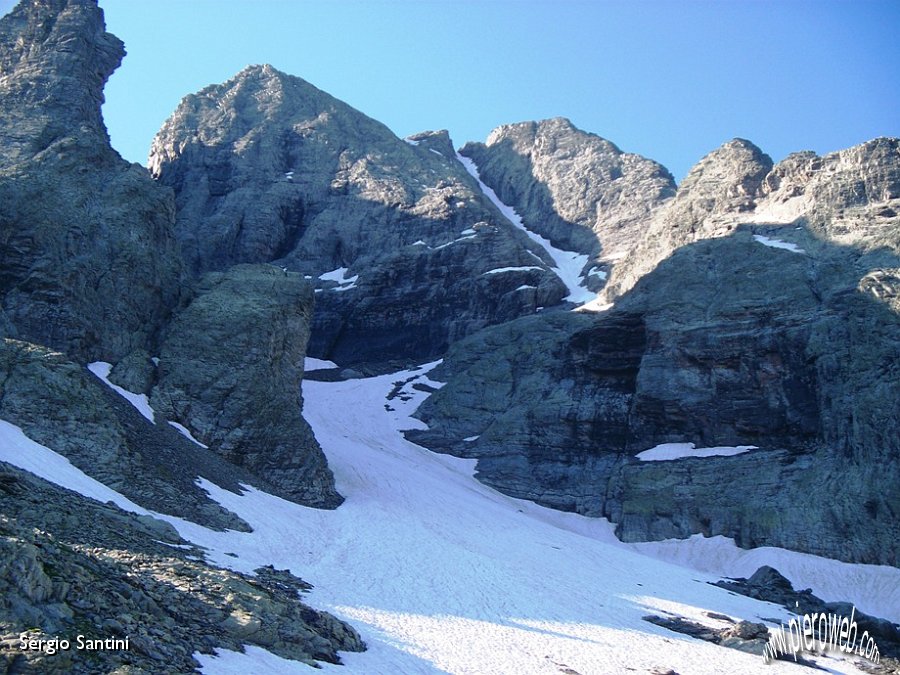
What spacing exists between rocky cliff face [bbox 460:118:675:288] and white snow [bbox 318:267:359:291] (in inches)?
1059

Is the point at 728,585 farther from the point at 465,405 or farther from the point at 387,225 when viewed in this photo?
the point at 387,225

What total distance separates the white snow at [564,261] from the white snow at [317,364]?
26041mm

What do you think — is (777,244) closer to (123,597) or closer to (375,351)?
(375,351)

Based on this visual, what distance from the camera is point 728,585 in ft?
133

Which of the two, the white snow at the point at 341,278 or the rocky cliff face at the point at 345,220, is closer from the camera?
the rocky cliff face at the point at 345,220

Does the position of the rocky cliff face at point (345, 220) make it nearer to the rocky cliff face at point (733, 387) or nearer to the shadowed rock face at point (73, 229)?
the rocky cliff face at point (733, 387)

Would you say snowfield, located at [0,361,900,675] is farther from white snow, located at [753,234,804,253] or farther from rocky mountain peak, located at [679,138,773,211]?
rocky mountain peak, located at [679,138,773,211]

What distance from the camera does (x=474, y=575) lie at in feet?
101

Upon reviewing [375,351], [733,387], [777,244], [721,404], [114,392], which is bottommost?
[114,392]

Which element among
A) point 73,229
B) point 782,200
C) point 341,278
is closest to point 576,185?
point 341,278

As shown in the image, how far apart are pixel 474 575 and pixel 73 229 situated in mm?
29031

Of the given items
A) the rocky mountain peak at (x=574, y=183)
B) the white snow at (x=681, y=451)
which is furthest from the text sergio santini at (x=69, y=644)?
the rocky mountain peak at (x=574, y=183)

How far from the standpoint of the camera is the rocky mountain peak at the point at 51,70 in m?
52.4

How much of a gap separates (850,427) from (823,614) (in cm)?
1726
